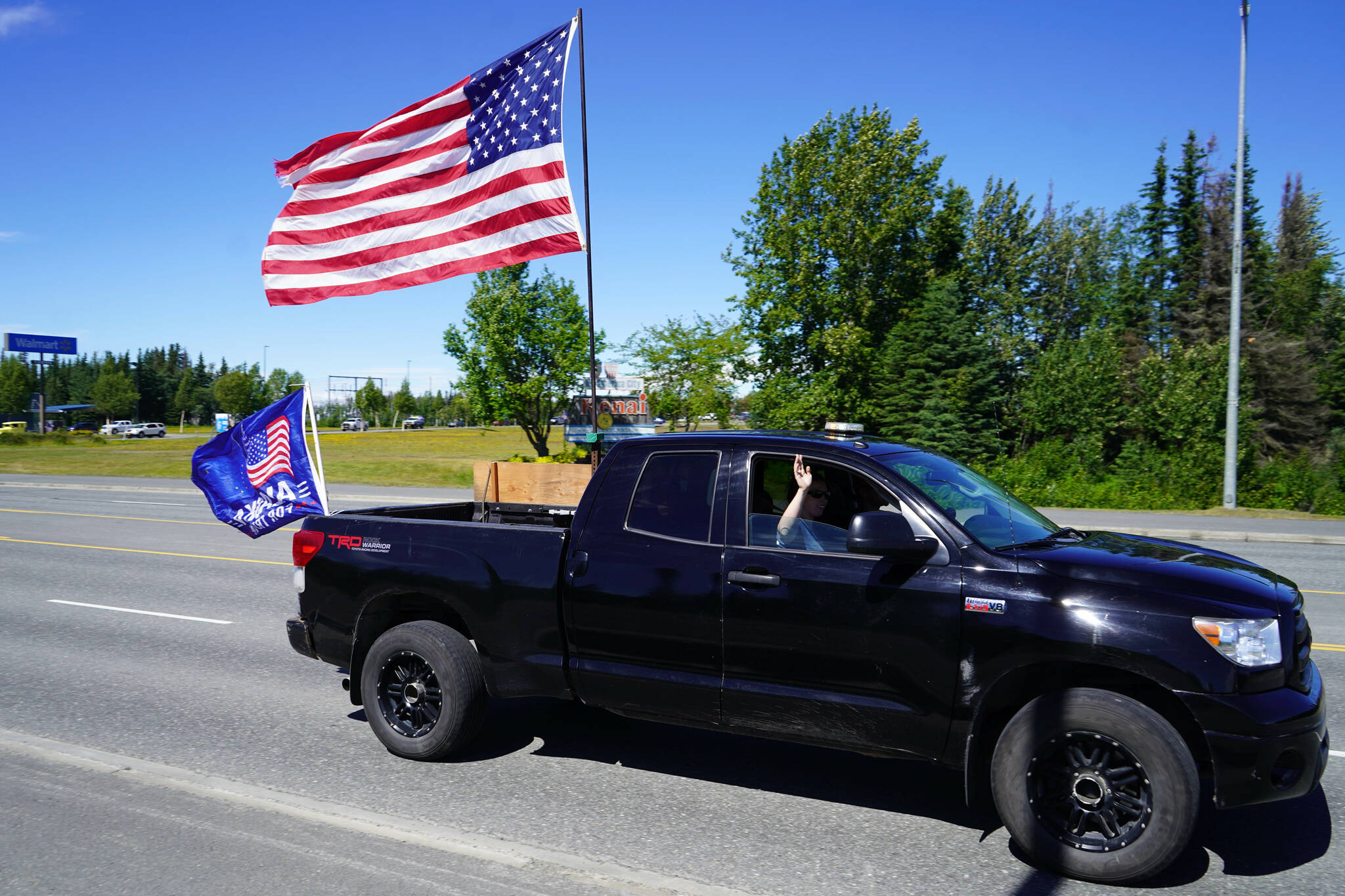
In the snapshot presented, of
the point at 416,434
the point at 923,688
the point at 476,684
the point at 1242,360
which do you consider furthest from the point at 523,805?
the point at 416,434

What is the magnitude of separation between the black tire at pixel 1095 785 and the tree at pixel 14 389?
138301mm

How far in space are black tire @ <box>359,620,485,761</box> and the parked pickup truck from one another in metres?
0.02

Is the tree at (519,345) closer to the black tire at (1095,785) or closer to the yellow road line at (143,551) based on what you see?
the yellow road line at (143,551)

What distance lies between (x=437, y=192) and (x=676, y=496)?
6156 millimetres

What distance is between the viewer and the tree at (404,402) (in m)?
155

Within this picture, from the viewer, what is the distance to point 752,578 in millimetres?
4379

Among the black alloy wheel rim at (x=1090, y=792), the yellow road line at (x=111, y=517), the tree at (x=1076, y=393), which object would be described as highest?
the tree at (x=1076, y=393)

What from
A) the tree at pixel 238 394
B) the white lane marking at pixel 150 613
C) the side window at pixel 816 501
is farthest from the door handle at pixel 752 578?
the tree at pixel 238 394

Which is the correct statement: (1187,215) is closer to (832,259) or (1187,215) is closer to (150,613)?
(832,259)

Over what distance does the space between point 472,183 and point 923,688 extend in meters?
7.39

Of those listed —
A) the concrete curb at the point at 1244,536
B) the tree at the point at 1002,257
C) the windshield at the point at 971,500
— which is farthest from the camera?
the tree at the point at 1002,257

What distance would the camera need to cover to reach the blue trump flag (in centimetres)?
801

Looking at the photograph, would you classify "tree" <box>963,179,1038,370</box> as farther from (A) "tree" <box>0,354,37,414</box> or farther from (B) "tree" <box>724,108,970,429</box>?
(A) "tree" <box>0,354,37,414</box>

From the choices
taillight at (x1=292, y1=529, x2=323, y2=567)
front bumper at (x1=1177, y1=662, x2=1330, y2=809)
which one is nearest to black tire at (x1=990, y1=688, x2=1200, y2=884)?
front bumper at (x1=1177, y1=662, x2=1330, y2=809)
